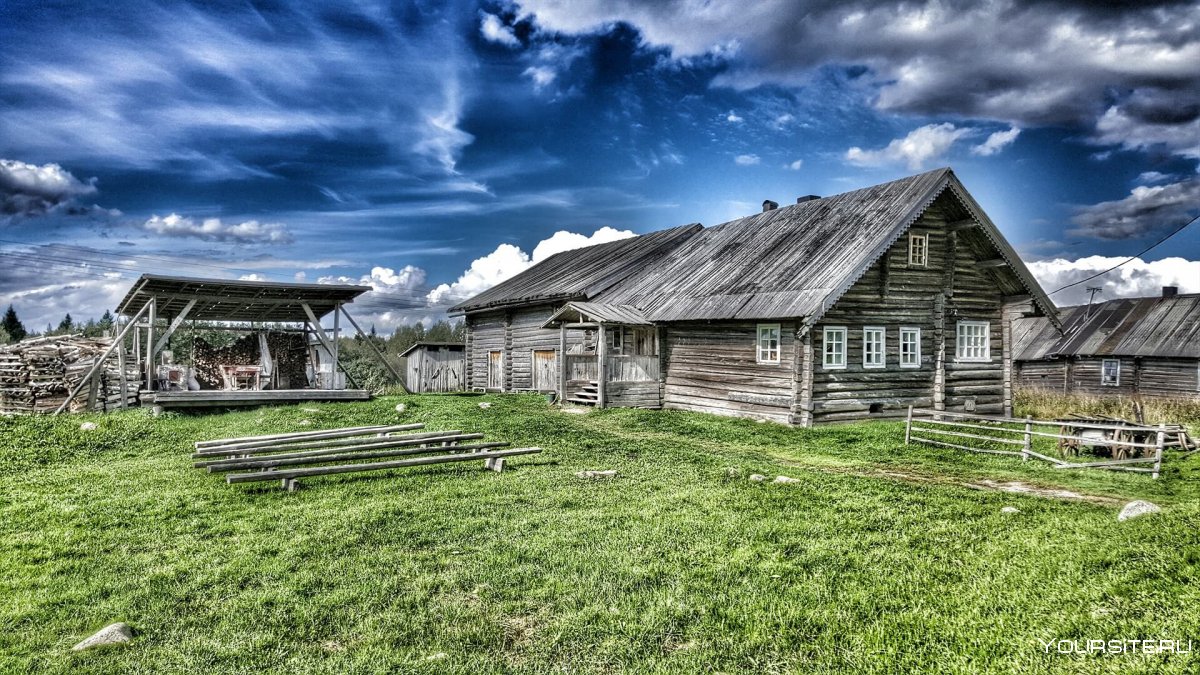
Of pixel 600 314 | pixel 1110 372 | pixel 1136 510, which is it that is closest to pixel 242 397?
pixel 600 314

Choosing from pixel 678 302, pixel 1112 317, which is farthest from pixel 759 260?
pixel 1112 317

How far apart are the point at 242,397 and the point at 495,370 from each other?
13468 mm

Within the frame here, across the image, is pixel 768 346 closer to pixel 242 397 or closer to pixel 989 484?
pixel 989 484

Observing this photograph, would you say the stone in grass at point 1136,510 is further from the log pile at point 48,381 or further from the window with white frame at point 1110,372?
the window with white frame at point 1110,372

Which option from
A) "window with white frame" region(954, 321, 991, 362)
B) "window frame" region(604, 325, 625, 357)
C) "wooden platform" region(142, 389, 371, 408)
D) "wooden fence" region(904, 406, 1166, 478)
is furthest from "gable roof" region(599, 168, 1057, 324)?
"wooden platform" region(142, 389, 371, 408)

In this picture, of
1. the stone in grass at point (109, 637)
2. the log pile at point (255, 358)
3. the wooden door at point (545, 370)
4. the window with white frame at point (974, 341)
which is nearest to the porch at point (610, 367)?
the wooden door at point (545, 370)

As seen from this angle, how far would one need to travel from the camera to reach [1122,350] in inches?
1337

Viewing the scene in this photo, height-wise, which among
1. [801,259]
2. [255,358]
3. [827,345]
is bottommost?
[255,358]

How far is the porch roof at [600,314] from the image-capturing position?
2355cm

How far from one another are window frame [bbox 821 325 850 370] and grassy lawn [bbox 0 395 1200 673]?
718 centimetres

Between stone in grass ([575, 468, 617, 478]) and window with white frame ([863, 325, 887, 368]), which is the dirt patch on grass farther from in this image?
window with white frame ([863, 325, 887, 368])

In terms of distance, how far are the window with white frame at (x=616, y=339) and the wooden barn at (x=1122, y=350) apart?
22025 millimetres

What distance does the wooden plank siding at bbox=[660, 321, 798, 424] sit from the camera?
19797 mm

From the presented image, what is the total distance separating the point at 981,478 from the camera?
12242mm
